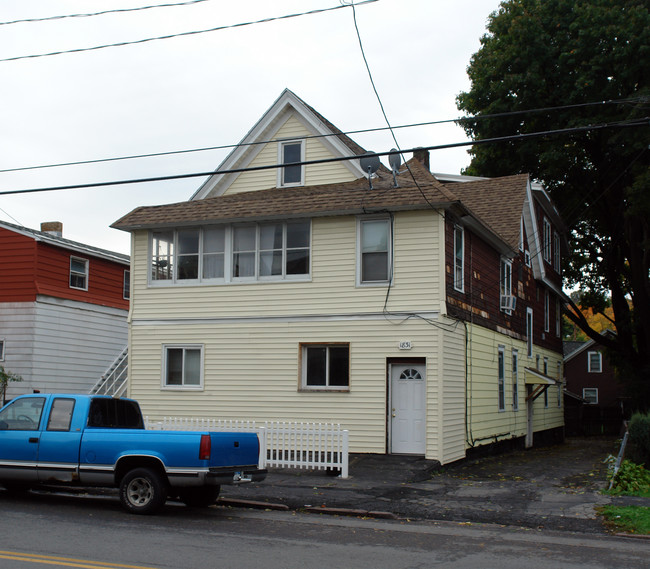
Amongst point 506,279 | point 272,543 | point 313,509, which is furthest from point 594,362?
point 272,543

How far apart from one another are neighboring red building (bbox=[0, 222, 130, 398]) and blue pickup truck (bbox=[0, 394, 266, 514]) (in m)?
12.8

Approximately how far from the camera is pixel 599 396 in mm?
57906

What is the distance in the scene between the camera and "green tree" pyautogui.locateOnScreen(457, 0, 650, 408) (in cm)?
3086

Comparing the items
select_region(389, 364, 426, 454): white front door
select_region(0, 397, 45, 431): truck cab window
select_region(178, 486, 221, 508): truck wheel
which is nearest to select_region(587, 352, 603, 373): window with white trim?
select_region(389, 364, 426, 454): white front door

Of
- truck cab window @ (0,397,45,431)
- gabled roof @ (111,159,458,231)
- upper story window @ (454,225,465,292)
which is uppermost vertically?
gabled roof @ (111,159,458,231)

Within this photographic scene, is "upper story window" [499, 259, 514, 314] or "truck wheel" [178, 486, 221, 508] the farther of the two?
"upper story window" [499, 259, 514, 314]

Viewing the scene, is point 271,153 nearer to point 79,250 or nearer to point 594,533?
point 79,250

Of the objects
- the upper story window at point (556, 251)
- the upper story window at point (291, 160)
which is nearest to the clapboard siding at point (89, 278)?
the upper story window at point (291, 160)

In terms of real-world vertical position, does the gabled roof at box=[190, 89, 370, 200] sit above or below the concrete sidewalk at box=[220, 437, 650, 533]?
above

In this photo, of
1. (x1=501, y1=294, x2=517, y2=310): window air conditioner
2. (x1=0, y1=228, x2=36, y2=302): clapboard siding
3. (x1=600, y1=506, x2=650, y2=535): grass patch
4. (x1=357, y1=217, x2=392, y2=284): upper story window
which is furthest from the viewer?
(x1=0, y1=228, x2=36, y2=302): clapboard siding

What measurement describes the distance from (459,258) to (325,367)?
4.42 m

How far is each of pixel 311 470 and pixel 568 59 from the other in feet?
74.9

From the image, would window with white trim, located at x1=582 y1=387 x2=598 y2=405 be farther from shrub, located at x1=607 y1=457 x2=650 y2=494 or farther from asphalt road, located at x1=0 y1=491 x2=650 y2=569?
asphalt road, located at x1=0 y1=491 x2=650 y2=569

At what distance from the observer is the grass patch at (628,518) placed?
1094 cm
